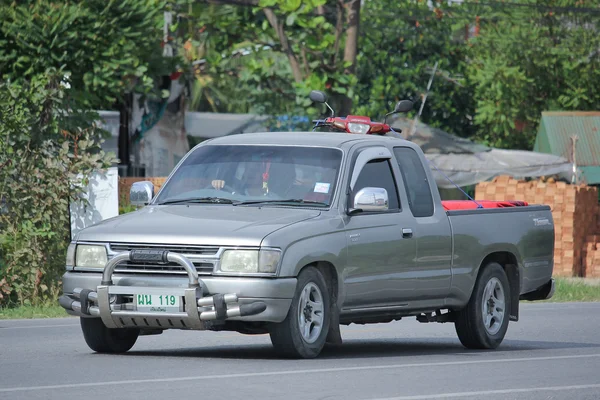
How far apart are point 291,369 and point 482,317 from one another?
338 cm

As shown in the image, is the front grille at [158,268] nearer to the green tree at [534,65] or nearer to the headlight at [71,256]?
the headlight at [71,256]

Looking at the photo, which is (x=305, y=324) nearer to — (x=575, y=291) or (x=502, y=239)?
(x=502, y=239)

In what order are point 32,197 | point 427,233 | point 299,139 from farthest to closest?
point 32,197
point 427,233
point 299,139

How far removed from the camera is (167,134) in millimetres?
37188

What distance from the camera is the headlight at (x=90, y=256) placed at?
425 inches

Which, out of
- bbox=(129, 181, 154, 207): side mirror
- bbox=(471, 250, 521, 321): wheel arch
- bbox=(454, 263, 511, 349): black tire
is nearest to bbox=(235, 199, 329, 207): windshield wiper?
bbox=(129, 181, 154, 207): side mirror

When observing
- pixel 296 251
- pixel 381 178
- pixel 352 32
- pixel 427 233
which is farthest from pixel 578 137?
pixel 296 251

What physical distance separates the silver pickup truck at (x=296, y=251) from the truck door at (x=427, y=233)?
0.01m

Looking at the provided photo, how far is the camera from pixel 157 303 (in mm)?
10398

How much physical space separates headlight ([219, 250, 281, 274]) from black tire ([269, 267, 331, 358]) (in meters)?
0.37

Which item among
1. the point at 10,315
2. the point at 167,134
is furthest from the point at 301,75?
the point at 10,315

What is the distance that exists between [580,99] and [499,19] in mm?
4690

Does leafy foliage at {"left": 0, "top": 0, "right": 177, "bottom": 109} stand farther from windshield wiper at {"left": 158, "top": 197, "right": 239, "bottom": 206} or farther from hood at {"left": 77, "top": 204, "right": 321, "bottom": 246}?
hood at {"left": 77, "top": 204, "right": 321, "bottom": 246}

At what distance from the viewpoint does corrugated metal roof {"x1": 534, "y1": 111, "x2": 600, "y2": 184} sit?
121 feet
